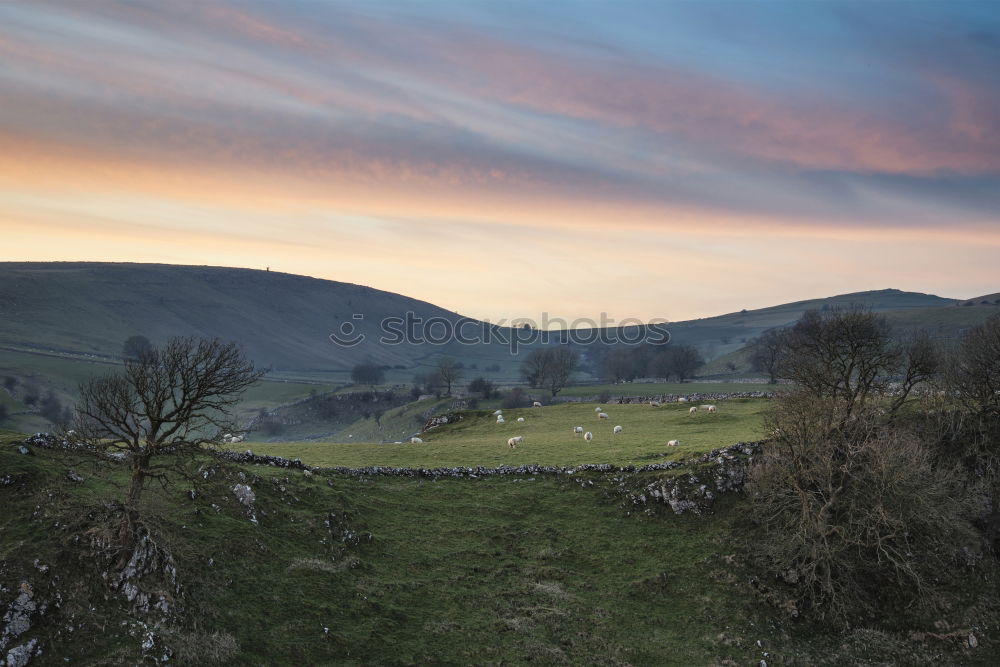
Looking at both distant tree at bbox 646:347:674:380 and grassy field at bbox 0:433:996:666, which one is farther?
distant tree at bbox 646:347:674:380

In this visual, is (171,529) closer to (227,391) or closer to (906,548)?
(227,391)

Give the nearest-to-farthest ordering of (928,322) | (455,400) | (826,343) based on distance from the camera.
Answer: (826,343), (455,400), (928,322)

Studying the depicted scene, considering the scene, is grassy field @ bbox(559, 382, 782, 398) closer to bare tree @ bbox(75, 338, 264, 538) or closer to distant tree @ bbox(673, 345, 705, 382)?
distant tree @ bbox(673, 345, 705, 382)

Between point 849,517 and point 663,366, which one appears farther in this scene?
point 663,366

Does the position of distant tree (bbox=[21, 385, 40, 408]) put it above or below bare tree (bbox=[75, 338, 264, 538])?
below

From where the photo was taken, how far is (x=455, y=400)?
126188 mm

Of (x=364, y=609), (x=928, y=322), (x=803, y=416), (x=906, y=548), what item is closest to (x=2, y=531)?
(x=364, y=609)

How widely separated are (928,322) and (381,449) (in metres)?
209

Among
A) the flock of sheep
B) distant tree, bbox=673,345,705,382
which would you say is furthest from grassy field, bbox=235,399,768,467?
distant tree, bbox=673,345,705,382

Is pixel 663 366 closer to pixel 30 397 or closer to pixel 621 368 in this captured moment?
pixel 621 368

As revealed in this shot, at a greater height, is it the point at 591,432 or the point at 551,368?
the point at 551,368

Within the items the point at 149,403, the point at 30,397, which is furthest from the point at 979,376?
the point at 30,397

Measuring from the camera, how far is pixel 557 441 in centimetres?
5059

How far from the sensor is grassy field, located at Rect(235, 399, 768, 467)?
4309cm
